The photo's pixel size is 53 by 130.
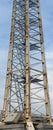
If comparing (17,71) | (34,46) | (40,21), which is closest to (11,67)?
(17,71)

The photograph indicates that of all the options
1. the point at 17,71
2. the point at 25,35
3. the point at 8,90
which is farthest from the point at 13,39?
the point at 8,90

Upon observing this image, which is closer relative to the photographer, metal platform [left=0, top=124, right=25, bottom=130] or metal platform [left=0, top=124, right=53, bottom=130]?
metal platform [left=0, top=124, right=25, bottom=130]

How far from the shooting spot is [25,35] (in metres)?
57.0

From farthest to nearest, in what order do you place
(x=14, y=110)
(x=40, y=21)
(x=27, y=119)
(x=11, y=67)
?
(x=40, y=21), (x=11, y=67), (x=14, y=110), (x=27, y=119)

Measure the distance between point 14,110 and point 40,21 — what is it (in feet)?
61.0

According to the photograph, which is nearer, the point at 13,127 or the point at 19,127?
the point at 19,127

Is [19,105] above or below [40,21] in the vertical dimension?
below

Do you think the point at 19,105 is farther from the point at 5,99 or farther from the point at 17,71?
the point at 17,71

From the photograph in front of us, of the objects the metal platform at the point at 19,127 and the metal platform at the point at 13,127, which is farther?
the metal platform at the point at 19,127

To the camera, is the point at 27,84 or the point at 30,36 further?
the point at 30,36

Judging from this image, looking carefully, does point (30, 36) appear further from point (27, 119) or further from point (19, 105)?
point (27, 119)

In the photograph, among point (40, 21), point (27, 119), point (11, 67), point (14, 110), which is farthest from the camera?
point (40, 21)

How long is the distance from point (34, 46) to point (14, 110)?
40.7 feet

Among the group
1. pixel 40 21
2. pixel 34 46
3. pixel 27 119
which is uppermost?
pixel 40 21
